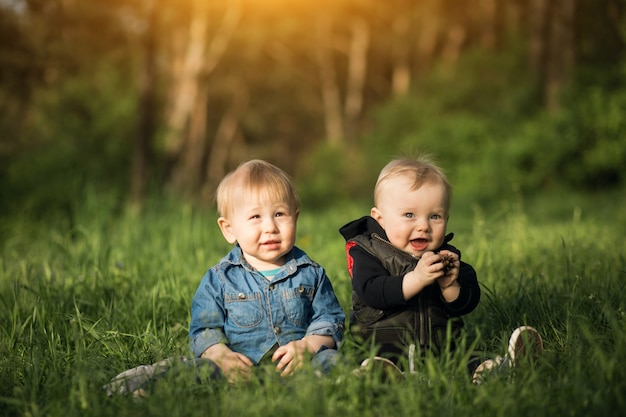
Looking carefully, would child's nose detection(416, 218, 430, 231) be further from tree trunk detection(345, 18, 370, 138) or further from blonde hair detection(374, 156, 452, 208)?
tree trunk detection(345, 18, 370, 138)

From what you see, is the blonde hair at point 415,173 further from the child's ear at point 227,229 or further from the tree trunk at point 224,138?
the tree trunk at point 224,138

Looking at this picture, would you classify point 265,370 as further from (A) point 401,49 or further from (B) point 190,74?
(A) point 401,49

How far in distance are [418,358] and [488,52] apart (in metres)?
27.5

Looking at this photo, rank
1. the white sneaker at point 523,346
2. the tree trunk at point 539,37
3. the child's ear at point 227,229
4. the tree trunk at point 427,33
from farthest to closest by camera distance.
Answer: the tree trunk at point 427,33 → the tree trunk at point 539,37 → the child's ear at point 227,229 → the white sneaker at point 523,346

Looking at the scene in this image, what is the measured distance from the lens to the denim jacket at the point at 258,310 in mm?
3217

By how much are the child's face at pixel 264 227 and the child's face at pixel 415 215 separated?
1.51ft

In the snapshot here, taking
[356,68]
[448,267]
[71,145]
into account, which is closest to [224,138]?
[356,68]

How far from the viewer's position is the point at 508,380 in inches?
106

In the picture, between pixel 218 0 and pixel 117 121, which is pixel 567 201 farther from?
pixel 218 0

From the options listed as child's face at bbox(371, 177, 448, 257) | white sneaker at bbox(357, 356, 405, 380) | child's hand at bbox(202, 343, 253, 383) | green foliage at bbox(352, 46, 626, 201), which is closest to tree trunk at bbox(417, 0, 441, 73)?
green foliage at bbox(352, 46, 626, 201)

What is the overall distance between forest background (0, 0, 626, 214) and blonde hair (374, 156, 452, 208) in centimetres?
35

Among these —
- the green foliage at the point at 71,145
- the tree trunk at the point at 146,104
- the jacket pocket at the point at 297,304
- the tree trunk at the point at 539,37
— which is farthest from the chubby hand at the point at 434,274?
the tree trunk at the point at 539,37

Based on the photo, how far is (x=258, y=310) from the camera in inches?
127

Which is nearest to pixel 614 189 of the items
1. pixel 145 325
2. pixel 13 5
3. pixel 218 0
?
pixel 145 325
